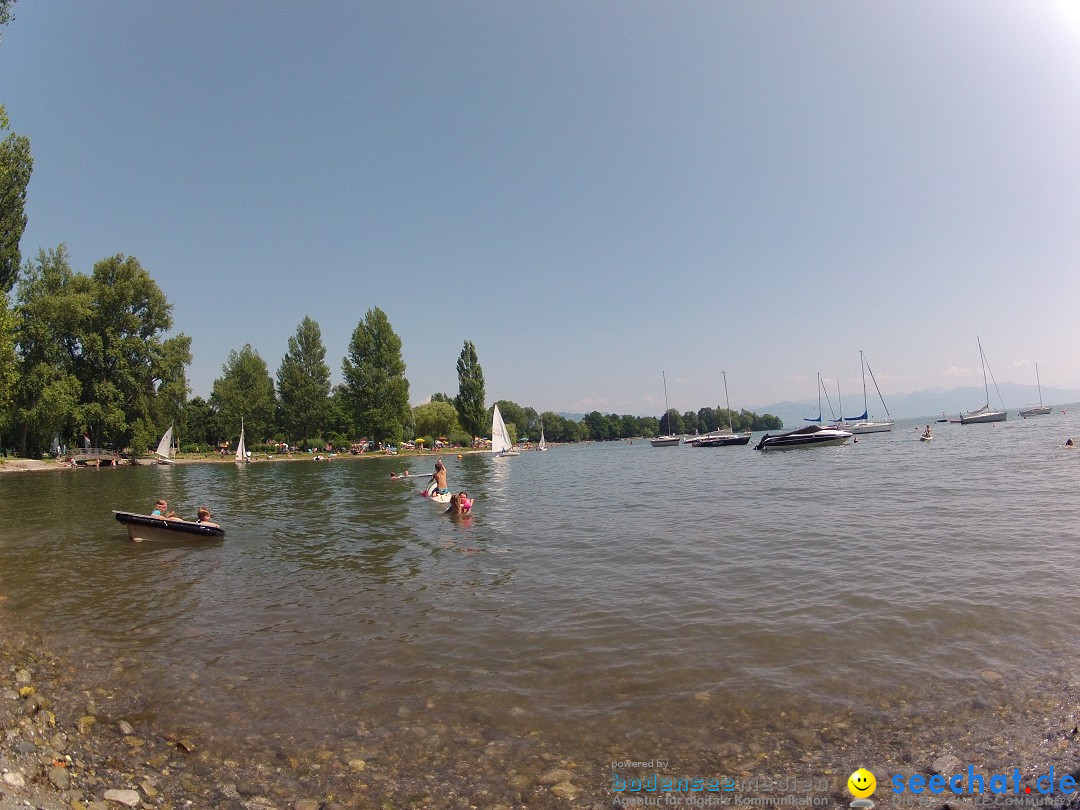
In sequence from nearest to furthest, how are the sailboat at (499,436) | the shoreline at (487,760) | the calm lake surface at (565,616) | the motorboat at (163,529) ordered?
the shoreline at (487,760)
the calm lake surface at (565,616)
the motorboat at (163,529)
the sailboat at (499,436)

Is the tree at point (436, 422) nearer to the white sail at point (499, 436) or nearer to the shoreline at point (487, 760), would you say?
the white sail at point (499, 436)

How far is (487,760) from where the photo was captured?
5.89m

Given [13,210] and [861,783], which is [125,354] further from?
[861,783]

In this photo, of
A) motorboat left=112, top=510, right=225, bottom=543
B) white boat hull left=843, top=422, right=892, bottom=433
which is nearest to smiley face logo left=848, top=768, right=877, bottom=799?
motorboat left=112, top=510, right=225, bottom=543

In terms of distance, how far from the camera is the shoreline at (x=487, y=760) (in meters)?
5.04

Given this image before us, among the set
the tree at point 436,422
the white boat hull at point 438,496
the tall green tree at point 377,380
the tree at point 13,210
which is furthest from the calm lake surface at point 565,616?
the tree at point 436,422

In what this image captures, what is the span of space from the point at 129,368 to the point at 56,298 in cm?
996

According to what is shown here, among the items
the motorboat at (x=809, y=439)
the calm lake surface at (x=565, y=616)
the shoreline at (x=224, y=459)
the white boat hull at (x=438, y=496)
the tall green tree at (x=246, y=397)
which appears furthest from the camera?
the tall green tree at (x=246, y=397)

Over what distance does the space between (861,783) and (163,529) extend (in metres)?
21.2

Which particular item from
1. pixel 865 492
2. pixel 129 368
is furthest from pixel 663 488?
pixel 129 368

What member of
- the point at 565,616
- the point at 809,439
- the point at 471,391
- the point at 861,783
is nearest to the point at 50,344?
the point at 471,391

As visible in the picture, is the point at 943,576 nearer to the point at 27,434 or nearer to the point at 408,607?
the point at 408,607

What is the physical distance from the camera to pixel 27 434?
65.4 m

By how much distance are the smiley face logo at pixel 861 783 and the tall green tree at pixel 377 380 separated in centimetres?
9976
